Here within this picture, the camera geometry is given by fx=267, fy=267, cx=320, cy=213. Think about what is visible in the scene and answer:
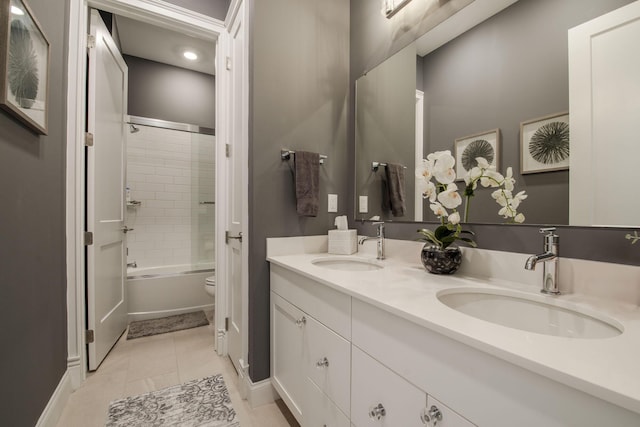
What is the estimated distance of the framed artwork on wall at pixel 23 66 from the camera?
917 mm

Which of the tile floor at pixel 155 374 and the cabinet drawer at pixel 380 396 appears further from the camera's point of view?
the tile floor at pixel 155 374

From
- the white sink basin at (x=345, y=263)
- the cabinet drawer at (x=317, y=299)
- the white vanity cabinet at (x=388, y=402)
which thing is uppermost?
the white sink basin at (x=345, y=263)

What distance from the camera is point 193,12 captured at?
1851 millimetres

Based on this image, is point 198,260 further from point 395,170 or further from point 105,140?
point 395,170

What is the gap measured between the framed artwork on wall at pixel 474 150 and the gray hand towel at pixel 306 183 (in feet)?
2.36

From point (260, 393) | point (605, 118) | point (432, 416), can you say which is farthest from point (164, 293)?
point (605, 118)

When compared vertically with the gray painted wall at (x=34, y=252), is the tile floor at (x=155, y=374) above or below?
below

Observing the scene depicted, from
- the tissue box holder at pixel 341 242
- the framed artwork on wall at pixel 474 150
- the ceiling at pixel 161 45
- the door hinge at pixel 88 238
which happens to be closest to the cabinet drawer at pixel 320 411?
the tissue box holder at pixel 341 242

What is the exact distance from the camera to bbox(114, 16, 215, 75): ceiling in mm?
2486

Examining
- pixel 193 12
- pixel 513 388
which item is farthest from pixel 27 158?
pixel 513 388

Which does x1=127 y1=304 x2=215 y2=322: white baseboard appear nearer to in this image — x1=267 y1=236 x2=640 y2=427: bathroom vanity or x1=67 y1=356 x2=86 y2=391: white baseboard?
x1=67 y1=356 x2=86 y2=391: white baseboard

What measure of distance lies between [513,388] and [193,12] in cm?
250

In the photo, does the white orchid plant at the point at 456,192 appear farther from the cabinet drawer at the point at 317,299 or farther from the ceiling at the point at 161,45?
the ceiling at the point at 161,45

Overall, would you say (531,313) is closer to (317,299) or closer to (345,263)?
(317,299)
